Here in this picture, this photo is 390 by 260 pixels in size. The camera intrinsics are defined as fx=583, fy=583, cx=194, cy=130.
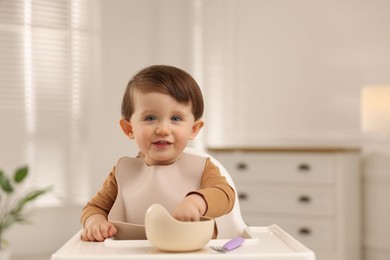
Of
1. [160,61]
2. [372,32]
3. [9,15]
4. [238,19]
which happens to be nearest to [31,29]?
[9,15]

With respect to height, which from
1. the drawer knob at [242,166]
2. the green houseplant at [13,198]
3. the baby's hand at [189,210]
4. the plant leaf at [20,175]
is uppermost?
the baby's hand at [189,210]

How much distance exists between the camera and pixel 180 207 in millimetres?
1152

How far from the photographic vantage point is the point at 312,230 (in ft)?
14.0

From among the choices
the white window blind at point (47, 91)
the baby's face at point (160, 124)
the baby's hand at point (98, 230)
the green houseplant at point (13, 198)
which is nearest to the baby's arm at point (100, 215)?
the baby's hand at point (98, 230)

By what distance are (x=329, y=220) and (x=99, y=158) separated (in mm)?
2244

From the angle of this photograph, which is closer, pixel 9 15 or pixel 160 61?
pixel 9 15

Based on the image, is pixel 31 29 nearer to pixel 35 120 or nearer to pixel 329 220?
pixel 35 120

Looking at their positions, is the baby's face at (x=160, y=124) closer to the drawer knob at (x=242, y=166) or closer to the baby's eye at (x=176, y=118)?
the baby's eye at (x=176, y=118)

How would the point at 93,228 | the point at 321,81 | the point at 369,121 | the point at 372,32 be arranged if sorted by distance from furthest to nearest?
the point at 321,81 → the point at 372,32 → the point at 369,121 → the point at 93,228

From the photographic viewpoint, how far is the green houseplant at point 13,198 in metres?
4.45

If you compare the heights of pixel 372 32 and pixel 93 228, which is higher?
pixel 372 32

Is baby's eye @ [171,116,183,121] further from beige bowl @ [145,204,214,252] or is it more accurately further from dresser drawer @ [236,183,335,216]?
dresser drawer @ [236,183,335,216]

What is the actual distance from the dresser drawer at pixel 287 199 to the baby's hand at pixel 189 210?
3171mm

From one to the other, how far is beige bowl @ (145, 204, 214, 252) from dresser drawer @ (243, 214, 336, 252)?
3.30 m
